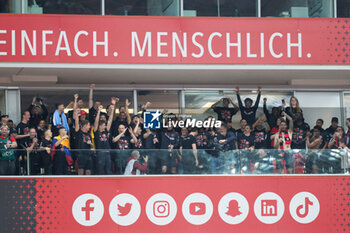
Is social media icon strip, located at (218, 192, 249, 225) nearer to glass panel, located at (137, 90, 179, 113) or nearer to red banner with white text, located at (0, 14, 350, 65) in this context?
glass panel, located at (137, 90, 179, 113)

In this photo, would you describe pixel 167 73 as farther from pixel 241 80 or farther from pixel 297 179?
pixel 297 179

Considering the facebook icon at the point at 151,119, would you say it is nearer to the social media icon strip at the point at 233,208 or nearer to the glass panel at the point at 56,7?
the social media icon strip at the point at 233,208

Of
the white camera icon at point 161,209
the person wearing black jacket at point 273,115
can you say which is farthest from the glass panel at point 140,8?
the white camera icon at point 161,209

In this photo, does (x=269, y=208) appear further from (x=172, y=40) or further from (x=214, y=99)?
(x=172, y=40)

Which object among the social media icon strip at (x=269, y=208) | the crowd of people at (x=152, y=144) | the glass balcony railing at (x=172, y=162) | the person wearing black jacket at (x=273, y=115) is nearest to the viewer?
the glass balcony railing at (x=172, y=162)

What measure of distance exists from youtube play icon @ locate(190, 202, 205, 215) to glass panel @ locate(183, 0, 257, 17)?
5425 millimetres

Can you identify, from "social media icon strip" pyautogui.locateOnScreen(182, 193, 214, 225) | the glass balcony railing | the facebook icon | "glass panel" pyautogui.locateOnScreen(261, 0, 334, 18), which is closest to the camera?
the glass balcony railing

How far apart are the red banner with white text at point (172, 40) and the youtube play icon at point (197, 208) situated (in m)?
3.56

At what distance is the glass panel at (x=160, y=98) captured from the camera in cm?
2078

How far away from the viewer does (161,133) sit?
62.3 ft

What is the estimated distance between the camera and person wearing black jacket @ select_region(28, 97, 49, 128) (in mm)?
19000

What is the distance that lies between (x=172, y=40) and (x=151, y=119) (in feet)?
6.66

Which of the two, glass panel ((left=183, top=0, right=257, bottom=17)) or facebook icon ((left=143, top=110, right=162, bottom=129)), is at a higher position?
glass panel ((left=183, top=0, right=257, bottom=17))

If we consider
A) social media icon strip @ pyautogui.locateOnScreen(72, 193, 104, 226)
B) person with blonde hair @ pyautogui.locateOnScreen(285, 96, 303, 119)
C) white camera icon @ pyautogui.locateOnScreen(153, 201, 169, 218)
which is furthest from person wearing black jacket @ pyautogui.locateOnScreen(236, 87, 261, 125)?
social media icon strip @ pyautogui.locateOnScreen(72, 193, 104, 226)
